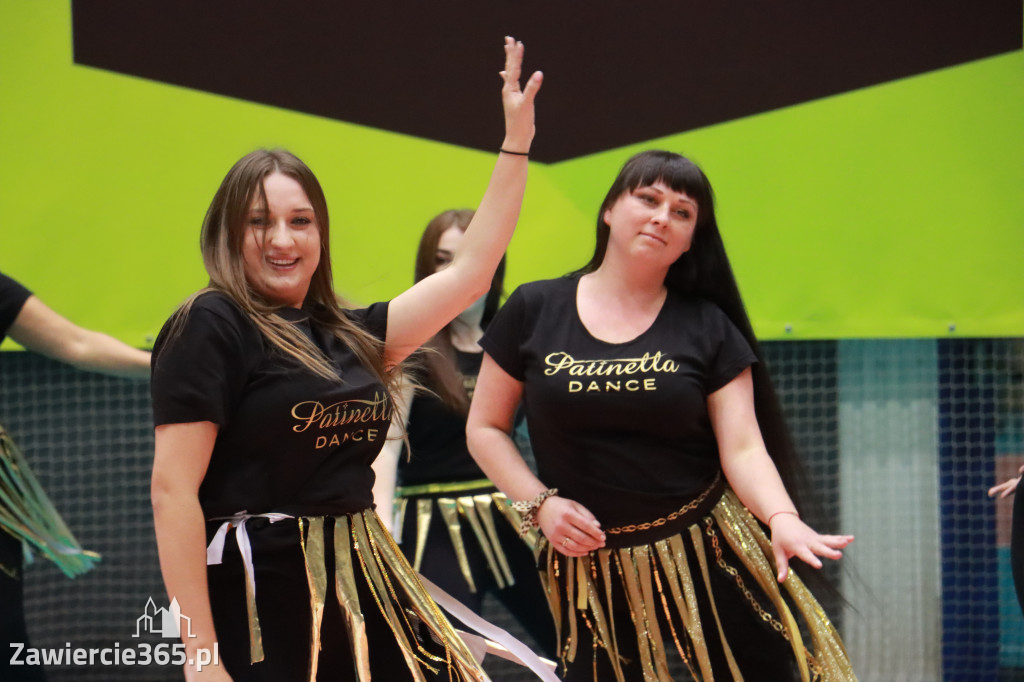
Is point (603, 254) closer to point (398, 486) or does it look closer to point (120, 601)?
point (398, 486)

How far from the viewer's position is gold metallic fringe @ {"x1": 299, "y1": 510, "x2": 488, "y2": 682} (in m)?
1.54

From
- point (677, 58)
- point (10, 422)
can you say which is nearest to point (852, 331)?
point (677, 58)

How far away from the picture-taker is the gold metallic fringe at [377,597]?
5.06 ft

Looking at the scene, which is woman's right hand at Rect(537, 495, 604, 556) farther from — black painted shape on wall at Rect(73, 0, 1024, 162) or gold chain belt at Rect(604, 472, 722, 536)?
black painted shape on wall at Rect(73, 0, 1024, 162)

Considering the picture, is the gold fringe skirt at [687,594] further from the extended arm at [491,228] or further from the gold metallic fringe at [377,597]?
the extended arm at [491,228]

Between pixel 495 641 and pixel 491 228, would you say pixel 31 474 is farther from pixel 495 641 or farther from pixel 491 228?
pixel 491 228

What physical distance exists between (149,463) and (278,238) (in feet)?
6.69

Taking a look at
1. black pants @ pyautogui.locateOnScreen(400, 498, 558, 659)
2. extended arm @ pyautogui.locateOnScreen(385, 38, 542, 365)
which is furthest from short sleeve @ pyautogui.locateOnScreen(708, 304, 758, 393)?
black pants @ pyautogui.locateOnScreen(400, 498, 558, 659)

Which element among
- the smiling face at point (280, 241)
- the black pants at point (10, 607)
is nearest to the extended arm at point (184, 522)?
the smiling face at point (280, 241)

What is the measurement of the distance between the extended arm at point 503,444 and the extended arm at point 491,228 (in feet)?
1.54

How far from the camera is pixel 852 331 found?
10.3 ft

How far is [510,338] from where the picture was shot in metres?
2.15

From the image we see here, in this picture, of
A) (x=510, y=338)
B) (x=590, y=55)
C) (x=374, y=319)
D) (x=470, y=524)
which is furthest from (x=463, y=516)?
(x=590, y=55)

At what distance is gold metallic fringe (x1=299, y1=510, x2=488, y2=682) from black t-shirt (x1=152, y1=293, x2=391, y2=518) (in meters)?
0.05
